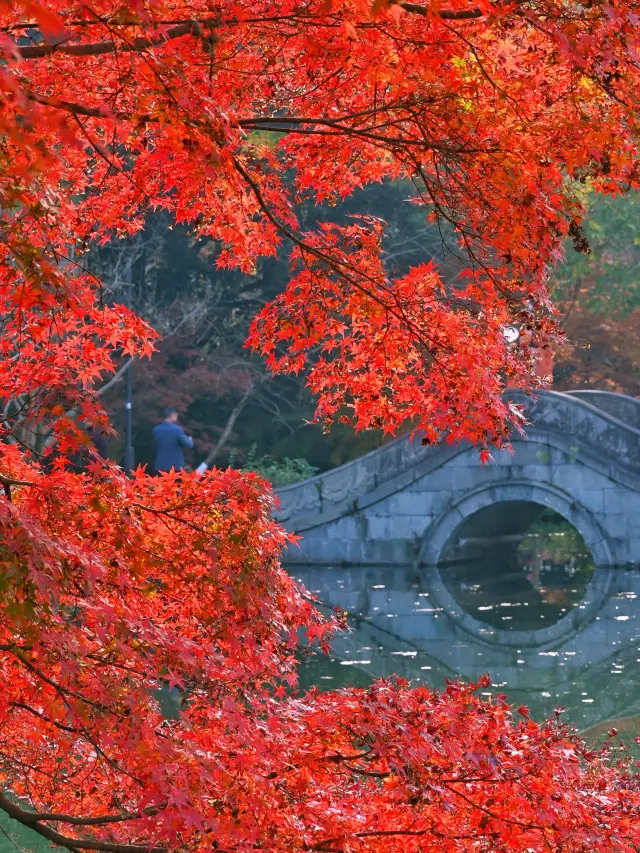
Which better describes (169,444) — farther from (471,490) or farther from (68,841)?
(68,841)

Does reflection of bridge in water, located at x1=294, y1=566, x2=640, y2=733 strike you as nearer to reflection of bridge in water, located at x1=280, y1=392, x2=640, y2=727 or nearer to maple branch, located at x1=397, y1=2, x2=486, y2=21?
reflection of bridge in water, located at x1=280, y1=392, x2=640, y2=727

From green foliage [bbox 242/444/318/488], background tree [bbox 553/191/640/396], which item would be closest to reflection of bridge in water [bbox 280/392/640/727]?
green foliage [bbox 242/444/318/488]

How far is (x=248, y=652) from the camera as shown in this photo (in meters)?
4.66

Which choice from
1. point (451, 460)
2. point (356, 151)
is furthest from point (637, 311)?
point (356, 151)

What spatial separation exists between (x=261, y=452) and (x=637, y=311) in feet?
24.8

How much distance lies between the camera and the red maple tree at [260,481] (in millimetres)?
3684

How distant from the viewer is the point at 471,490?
814 inches

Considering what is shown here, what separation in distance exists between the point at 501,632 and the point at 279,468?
26.1 ft

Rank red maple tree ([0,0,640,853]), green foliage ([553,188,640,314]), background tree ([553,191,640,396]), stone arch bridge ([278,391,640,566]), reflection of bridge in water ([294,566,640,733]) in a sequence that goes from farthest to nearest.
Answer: background tree ([553,191,640,396]) < green foliage ([553,188,640,314]) < stone arch bridge ([278,391,640,566]) < reflection of bridge in water ([294,566,640,733]) < red maple tree ([0,0,640,853])

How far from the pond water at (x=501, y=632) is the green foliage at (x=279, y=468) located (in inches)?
81.5

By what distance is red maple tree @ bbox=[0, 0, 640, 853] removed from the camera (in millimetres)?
3684

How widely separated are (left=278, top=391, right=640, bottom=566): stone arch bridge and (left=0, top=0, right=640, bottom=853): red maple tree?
14370 mm

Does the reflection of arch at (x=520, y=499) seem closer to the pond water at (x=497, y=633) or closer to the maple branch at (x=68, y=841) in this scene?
the pond water at (x=497, y=633)

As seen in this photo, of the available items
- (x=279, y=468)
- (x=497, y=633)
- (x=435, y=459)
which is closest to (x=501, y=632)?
(x=497, y=633)
